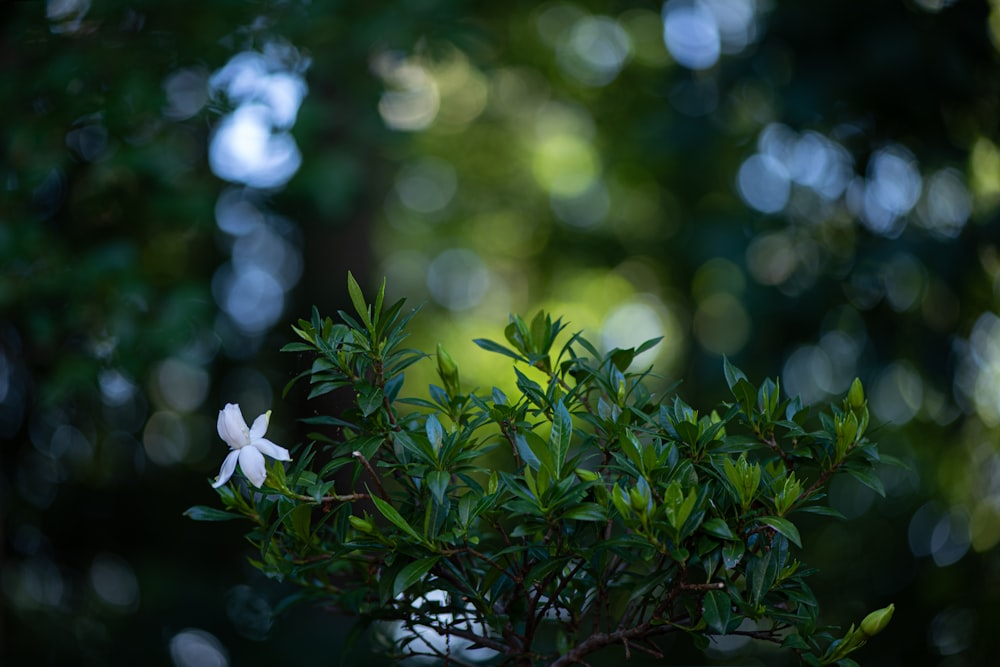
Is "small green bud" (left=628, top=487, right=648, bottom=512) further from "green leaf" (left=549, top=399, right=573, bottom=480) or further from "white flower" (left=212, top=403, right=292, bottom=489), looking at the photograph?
"white flower" (left=212, top=403, right=292, bottom=489)

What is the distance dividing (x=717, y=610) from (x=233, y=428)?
524mm

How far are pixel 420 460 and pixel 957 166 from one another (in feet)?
8.95

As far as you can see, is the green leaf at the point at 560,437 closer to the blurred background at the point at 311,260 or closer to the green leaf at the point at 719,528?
the green leaf at the point at 719,528

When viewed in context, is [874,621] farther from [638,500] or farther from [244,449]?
[244,449]

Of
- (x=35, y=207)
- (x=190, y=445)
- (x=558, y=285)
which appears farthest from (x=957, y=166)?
(x=558, y=285)

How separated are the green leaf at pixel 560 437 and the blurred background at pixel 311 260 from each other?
4.35 feet

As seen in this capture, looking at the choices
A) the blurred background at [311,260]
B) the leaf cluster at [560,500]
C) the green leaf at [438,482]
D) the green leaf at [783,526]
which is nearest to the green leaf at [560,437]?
the leaf cluster at [560,500]

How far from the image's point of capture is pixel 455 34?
256cm

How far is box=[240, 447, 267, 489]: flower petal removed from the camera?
0.86m

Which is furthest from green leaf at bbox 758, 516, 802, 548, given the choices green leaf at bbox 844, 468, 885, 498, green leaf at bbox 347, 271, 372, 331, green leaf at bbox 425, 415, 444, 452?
green leaf at bbox 347, 271, 372, 331

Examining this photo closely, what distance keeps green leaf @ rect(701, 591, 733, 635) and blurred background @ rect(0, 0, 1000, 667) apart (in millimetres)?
1315

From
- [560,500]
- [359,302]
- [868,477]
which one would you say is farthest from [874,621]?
[359,302]

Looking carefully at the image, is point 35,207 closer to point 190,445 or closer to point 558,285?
point 190,445

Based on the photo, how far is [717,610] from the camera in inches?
34.2
